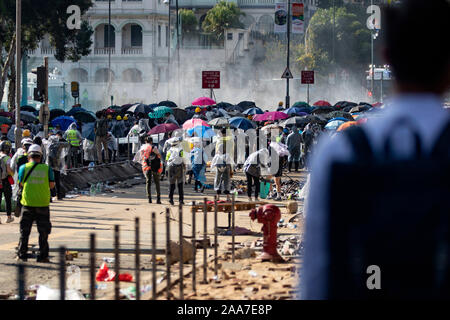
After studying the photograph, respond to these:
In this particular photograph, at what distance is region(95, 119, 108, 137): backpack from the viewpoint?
1243 inches

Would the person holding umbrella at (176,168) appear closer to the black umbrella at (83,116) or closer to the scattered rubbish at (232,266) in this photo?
the scattered rubbish at (232,266)

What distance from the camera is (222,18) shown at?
3543 inches

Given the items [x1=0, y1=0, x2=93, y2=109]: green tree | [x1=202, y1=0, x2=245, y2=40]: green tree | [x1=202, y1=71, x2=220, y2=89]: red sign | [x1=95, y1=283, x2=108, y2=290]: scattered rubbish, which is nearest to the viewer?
[x1=95, y1=283, x2=108, y2=290]: scattered rubbish

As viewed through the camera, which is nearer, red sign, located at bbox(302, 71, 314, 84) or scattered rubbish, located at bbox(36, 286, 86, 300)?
scattered rubbish, located at bbox(36, 286, 86, 300)

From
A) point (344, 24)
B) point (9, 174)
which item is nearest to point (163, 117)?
point (9, 174)

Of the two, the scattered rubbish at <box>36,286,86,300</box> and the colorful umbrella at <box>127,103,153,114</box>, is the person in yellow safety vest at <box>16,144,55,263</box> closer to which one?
the scattered rubbish at <box>36,286,86,300</box>

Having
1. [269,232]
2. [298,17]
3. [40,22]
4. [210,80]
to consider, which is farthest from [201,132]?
[298,17]

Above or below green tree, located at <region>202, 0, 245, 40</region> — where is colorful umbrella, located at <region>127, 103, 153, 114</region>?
below

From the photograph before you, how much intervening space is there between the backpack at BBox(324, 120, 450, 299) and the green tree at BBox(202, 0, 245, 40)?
87.8 m

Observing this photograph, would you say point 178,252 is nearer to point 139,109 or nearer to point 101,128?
point 101,128

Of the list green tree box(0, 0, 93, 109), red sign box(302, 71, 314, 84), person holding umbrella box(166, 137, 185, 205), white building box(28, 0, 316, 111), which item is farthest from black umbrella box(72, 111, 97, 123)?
white building box(28, 0, 316, 111)

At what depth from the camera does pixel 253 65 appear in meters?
88.7

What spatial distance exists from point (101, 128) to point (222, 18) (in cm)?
5964

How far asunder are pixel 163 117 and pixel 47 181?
2309 cm
